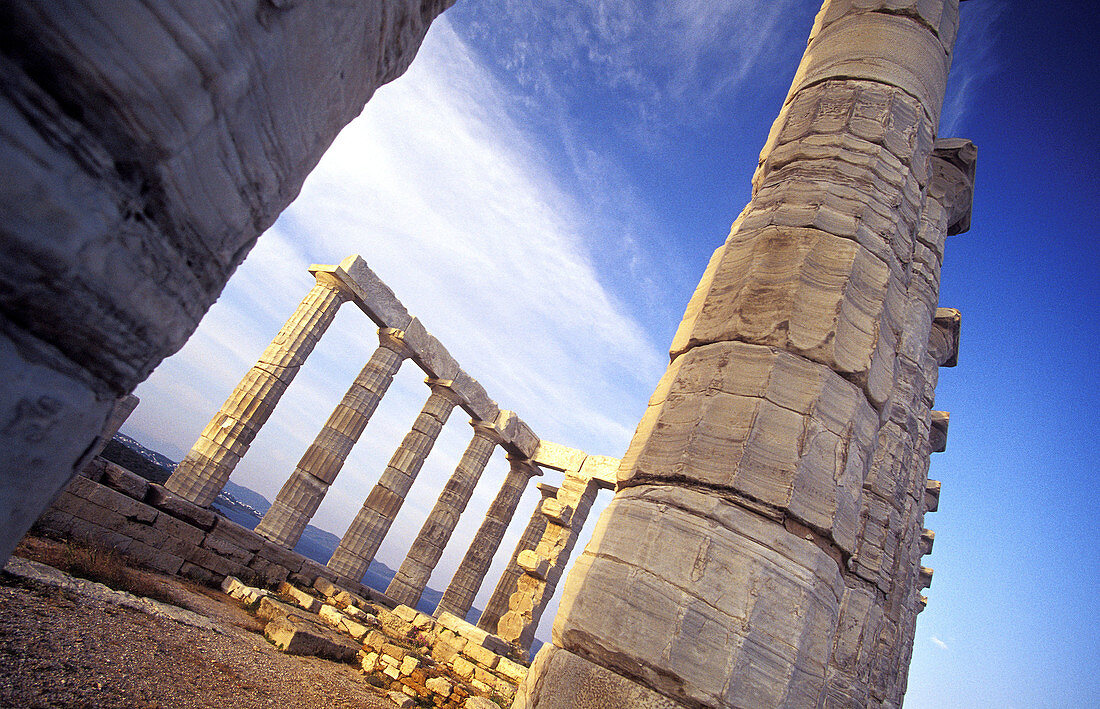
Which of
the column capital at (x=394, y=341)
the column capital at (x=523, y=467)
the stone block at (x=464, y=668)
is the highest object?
the column capital at (x=394, y=341)

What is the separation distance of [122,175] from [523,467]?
54.0ft

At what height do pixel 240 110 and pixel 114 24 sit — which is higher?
pixel 240 110

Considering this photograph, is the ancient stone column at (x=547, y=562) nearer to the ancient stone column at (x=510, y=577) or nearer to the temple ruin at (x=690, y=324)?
the ancient stone column at (x=510, y=577)

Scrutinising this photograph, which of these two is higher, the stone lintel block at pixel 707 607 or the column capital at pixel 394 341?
the column capital at pixel 394 341

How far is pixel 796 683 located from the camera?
99.7 inches

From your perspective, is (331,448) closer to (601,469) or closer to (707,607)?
(601,469)

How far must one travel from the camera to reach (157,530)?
8477 mm

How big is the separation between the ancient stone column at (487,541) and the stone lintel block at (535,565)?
9.49 ft

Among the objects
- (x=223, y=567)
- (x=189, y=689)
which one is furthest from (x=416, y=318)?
(x=189, y=689)

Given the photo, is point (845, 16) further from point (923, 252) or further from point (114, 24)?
point (114, 24)

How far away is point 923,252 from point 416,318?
438 inches

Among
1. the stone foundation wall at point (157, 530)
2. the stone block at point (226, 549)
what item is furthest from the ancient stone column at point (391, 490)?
the stone block at point (226, 549)

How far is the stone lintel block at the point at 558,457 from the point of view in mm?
15398

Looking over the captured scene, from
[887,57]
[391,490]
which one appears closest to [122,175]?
[887,57]
